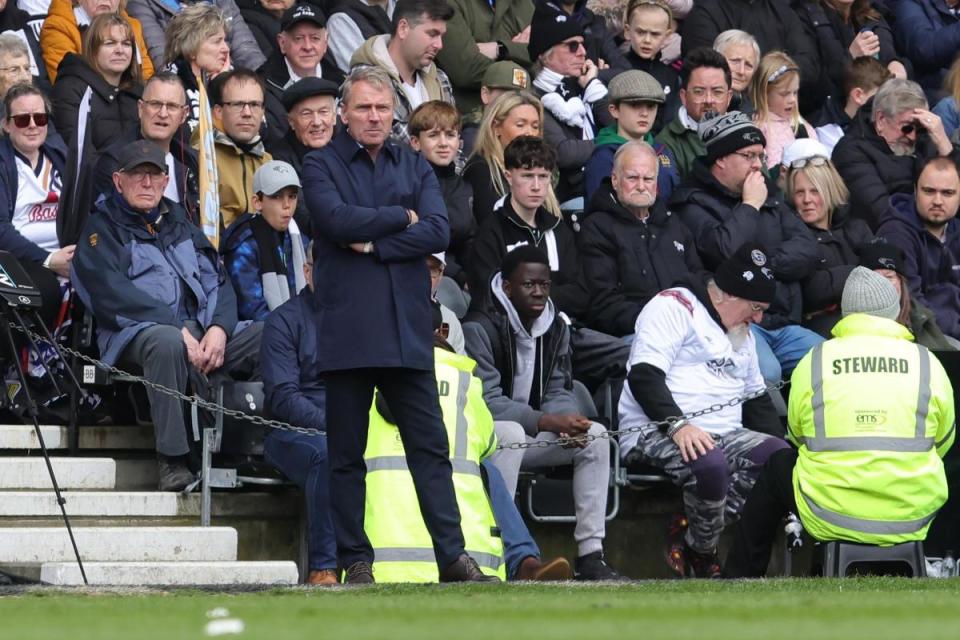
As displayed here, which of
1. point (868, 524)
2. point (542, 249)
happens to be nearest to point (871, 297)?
point (868, 524)

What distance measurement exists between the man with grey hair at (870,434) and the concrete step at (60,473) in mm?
3991

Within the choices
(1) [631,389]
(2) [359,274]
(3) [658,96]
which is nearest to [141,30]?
(3) [658,96]

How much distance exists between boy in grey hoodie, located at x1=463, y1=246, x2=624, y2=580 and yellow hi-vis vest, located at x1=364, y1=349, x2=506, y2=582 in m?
1.19

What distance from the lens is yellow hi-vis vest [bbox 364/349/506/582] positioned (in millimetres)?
9781

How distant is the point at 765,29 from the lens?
55.8 feet

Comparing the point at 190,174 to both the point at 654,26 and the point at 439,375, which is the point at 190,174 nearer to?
the point at 439,375

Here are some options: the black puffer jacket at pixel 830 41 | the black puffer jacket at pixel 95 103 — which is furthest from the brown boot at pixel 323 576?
the black puffer jacket at pixel 830 41

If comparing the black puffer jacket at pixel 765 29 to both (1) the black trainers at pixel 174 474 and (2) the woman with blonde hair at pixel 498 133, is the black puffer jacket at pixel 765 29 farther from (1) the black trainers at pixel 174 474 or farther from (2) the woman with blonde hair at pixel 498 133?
(1) the black trainers at pixel 174 474

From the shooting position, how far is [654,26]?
15727 millimetres

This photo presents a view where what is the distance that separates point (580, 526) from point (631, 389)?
2.82ft

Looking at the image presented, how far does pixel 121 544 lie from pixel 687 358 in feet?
11.3

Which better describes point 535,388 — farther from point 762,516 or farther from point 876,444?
point 876,444

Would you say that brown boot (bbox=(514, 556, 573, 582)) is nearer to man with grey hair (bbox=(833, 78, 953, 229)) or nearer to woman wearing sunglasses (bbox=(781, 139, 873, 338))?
woman wearing sunglasses (bbox=(781, 139, 873, 338))

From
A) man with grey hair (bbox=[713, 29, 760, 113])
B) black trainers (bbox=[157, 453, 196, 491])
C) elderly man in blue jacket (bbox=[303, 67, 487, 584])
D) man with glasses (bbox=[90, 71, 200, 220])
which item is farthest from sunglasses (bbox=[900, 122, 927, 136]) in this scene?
elderly man in blue jacket (bbox=[303, 67, 487, 584])
